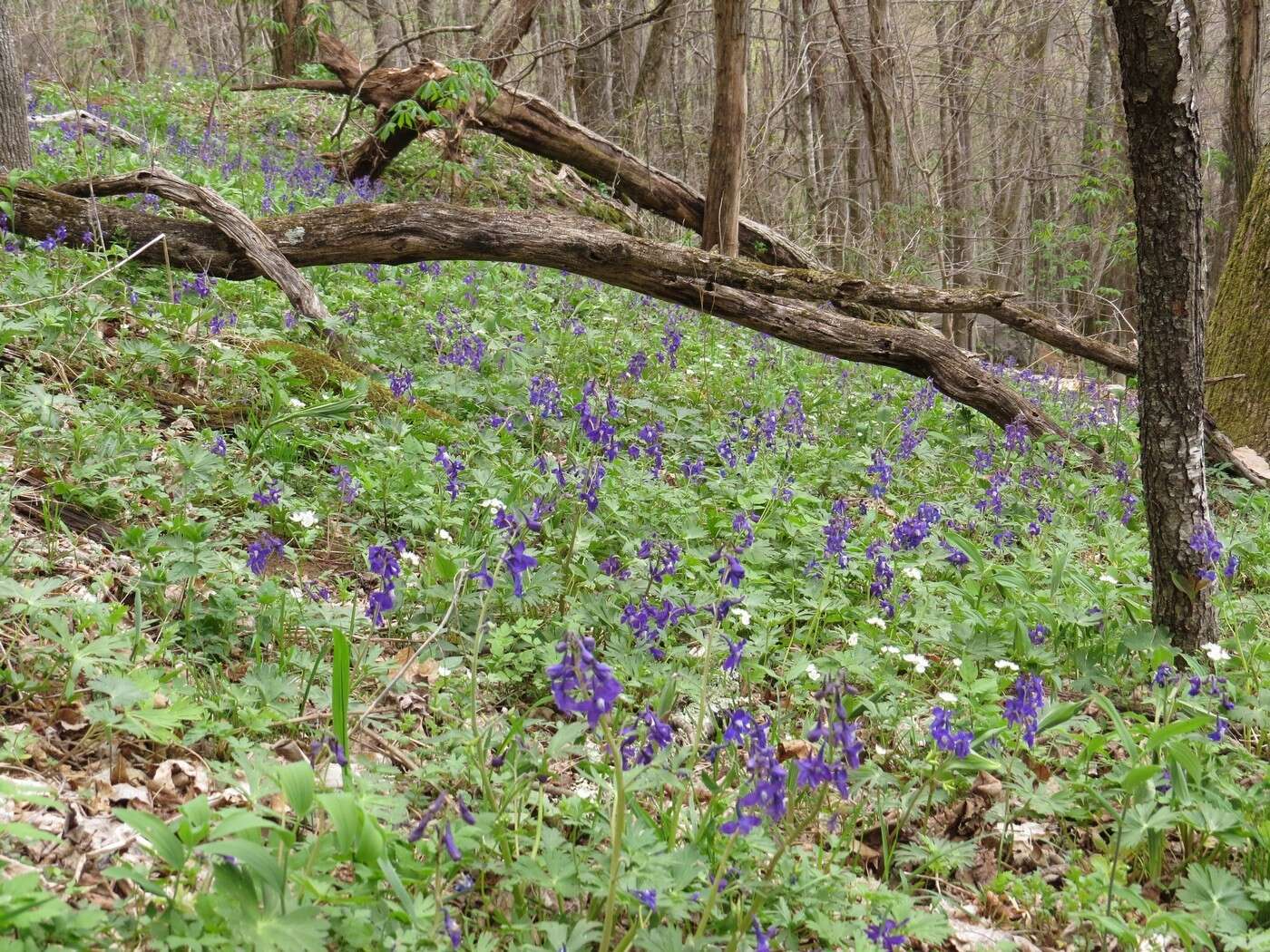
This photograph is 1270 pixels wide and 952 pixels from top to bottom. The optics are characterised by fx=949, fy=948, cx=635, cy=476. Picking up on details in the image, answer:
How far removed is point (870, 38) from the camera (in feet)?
40.8

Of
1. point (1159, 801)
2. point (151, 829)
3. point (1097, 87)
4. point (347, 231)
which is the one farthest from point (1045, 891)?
point (1097, 87)

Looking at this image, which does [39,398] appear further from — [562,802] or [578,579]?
[562,802]

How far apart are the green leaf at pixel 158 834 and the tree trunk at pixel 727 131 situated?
733cm

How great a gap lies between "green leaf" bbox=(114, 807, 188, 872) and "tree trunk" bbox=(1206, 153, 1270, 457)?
6472 mm

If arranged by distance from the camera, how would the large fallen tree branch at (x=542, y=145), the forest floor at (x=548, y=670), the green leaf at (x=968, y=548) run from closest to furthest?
the forest floor at (x=548, y=670) → the green leaf at (x=968, y=548) → the large fallen tree branch at (x=542, y=145)

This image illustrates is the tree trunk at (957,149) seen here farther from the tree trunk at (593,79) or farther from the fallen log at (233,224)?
the fallen log at (233,224)

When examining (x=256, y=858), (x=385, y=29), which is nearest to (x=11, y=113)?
(x=256, y=858)

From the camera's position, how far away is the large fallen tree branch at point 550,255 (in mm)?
5422

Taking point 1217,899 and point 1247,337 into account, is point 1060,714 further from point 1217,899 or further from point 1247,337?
point 1247,337

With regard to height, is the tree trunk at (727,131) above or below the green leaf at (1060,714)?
above

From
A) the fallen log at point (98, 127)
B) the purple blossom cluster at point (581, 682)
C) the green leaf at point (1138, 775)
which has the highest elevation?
the fallen log at point (98, 127)

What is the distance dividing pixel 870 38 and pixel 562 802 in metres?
12.5

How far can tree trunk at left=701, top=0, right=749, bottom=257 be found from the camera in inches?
320

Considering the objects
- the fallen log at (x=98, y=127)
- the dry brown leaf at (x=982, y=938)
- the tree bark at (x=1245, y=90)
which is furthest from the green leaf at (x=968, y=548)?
the tree bark at (x=1245, y=90)
